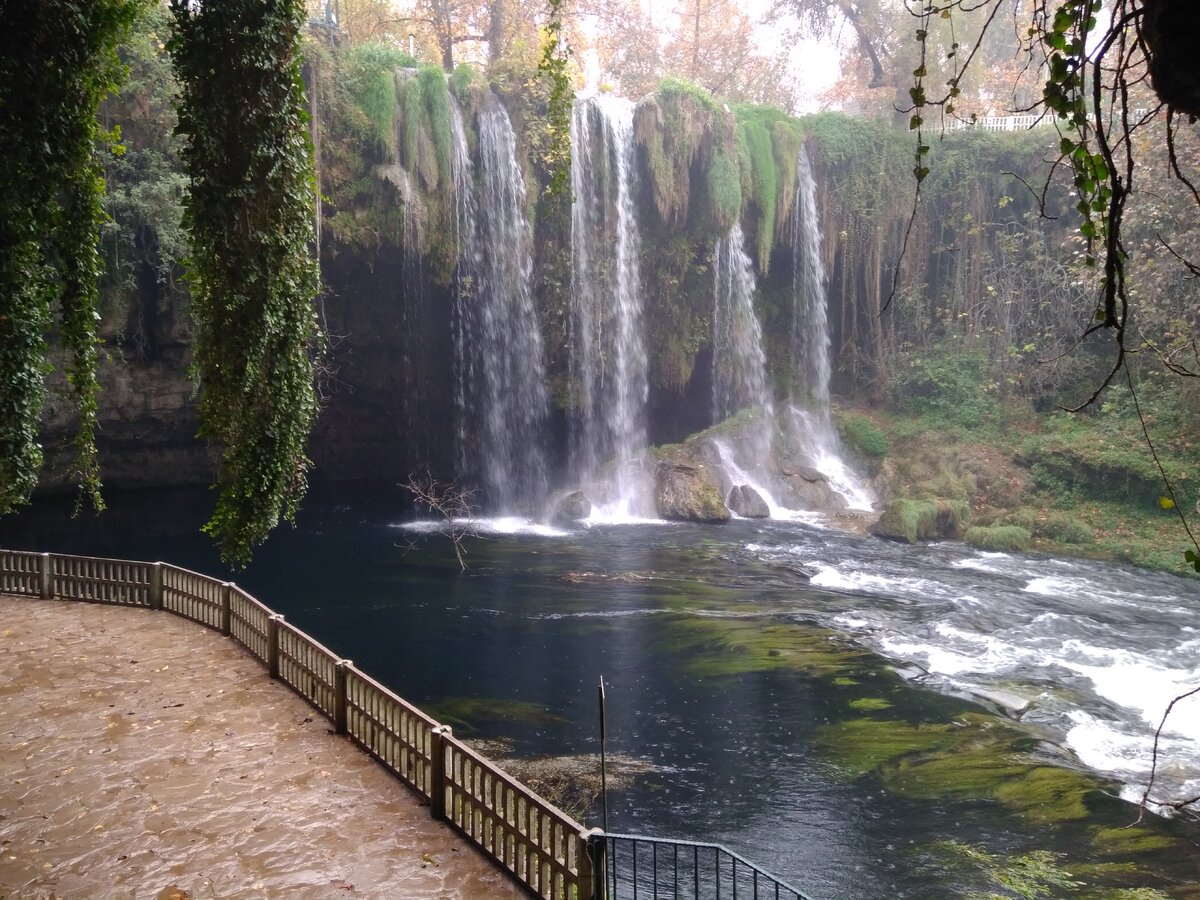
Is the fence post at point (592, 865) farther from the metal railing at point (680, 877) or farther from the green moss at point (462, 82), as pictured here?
the green moss at point (462, 82)

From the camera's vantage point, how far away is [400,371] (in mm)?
25609

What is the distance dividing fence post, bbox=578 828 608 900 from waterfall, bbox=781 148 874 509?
72.5 ft

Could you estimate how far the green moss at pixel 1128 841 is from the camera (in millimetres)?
8047

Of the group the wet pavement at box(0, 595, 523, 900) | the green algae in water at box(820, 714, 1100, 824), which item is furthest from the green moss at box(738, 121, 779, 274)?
the wet pavement at box(0, 595, 523, 900)

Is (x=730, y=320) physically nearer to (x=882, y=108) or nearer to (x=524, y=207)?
(x=524, y=207)

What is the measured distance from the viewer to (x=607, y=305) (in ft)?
83.1

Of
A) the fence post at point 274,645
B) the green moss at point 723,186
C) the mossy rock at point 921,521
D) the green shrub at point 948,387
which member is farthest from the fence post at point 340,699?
the green shrub at point 948,387

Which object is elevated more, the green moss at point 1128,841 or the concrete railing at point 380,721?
the concrete railing at point 380,721

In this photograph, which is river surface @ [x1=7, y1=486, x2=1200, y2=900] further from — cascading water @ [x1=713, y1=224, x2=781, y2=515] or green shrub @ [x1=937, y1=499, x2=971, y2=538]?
cascading water @ [x1=713, y1=224, x2=781, y2=515]

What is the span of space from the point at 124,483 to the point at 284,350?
1779 cm

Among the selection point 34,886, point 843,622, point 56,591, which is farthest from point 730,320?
point 34,886

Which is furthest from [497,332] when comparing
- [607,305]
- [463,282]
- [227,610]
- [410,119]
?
[227,610]

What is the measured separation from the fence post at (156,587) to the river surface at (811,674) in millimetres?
2533

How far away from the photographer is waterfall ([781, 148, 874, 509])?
89.1 ft
